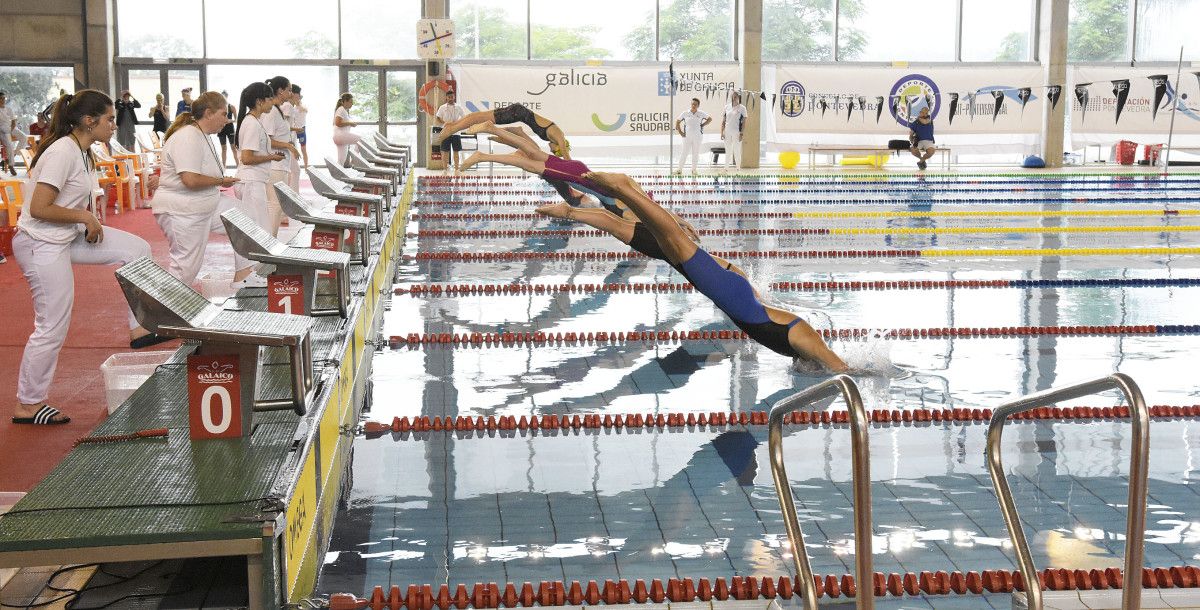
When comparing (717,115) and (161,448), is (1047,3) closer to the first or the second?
(717,115)

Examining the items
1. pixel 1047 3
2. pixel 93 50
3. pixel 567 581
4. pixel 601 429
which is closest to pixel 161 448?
pixel 567 581

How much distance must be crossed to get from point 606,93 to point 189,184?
15448 mm

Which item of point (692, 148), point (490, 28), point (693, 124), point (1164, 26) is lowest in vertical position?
point (692, 148)

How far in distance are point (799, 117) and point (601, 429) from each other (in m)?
17.7

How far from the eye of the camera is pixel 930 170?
822 inches

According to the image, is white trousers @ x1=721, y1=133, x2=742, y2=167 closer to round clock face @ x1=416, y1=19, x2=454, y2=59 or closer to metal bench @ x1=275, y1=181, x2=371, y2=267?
round clock face @ x1=416, y1=19, x2=454, y2=59

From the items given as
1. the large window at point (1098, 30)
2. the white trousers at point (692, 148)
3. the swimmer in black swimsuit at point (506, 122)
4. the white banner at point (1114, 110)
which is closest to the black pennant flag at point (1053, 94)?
the white banner at point (1114, 110)

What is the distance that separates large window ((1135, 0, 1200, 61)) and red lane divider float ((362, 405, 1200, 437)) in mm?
20640

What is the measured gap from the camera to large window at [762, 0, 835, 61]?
72.7 feet

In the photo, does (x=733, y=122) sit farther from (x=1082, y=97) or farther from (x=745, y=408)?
(x=745, y=408)

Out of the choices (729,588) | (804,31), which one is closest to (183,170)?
(729,588)

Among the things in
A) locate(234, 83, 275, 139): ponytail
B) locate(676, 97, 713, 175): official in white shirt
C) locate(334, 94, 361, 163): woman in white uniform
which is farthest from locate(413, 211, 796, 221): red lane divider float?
locate(676, 97, 713, 175): official in white shirt

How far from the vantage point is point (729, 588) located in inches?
121

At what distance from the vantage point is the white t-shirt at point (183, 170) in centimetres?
609
